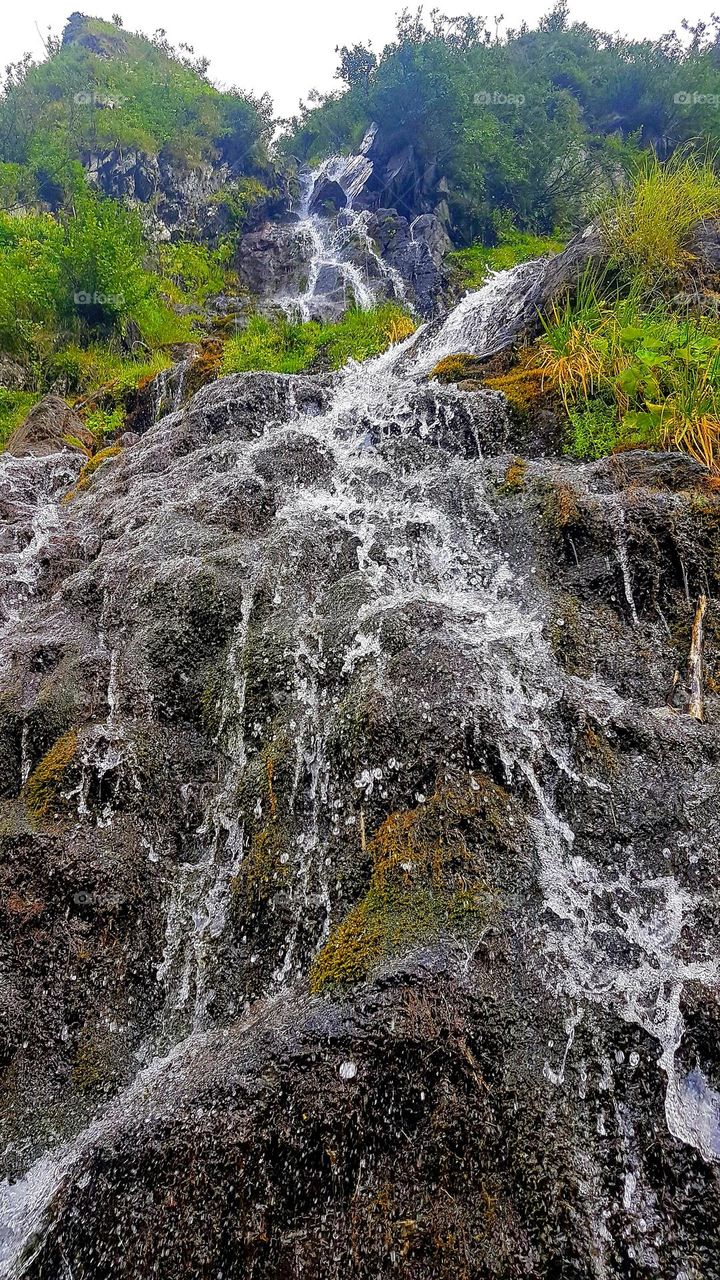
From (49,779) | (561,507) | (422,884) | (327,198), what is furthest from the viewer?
(327,198)

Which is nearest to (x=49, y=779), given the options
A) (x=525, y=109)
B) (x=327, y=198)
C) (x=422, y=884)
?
(x=422, y=884)

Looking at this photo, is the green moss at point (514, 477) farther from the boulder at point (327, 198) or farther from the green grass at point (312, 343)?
the boulder at point (327, 198)

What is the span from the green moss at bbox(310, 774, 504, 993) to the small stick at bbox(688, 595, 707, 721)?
47.7 inches

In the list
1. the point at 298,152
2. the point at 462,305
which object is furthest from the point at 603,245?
the point at 298,152

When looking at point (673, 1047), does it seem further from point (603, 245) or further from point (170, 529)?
point (603, 245)

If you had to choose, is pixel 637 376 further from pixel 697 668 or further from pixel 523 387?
pixel 697 668

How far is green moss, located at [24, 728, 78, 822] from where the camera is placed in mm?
3656

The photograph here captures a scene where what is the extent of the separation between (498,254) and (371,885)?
61.4 ft

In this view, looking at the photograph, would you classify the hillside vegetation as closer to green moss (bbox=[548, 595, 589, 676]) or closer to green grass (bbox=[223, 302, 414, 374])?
green grass (bbox=[223, 302, 414, 374])

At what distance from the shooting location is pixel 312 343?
10812mm

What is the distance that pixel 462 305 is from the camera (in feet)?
31.8

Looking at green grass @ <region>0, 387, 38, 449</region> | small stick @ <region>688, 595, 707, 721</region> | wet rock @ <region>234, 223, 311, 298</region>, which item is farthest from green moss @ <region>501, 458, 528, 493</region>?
wet rock @ <region>234, 223, 311, 298</region>

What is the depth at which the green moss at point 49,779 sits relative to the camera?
366 centimetres

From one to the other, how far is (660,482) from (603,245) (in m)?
4.20
